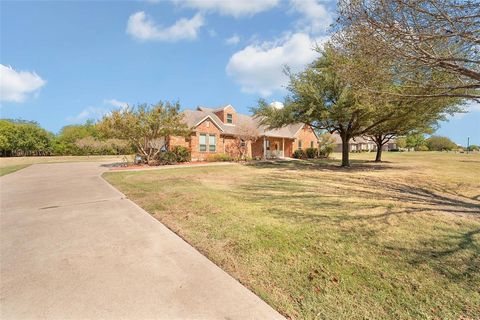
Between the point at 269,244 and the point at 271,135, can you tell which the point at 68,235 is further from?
the point at 271,135

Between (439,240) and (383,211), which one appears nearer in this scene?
(439,240)

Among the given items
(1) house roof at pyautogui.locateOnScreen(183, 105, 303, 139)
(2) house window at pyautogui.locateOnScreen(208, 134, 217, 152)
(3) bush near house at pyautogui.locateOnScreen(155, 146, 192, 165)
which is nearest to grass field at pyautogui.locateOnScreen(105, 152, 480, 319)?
(3) bush near house at pyautogui.locateOnScreen(155, 146, 192, 165)

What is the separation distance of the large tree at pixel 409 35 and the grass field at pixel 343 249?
3.68 meters

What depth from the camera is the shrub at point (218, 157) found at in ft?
83.1

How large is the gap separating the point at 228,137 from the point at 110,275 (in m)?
24.9

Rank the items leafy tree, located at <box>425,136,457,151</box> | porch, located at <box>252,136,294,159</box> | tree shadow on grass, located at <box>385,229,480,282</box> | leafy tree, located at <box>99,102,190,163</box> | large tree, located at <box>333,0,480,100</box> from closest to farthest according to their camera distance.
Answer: tree shadow on grass, located at <box>385,229,480,282</box> → large tree, located at <box>333,0,480,100</box> → leafy tree, located at <box>99,102,190,163</box> → porch, located at <box>252,136,294,159</box> → leafy tree, located at <box>425,136,457,151</box>

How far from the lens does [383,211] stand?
632 cm

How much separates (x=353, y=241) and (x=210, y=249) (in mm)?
2479

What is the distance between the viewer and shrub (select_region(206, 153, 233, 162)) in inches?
997

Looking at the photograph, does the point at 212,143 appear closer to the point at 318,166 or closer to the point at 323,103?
the point at 318,166

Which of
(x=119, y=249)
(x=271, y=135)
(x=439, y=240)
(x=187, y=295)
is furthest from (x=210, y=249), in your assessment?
(x=271, y=135)

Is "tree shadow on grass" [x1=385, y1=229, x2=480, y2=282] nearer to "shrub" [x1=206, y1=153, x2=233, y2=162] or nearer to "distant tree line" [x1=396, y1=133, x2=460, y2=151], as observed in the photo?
"shrub" [x1=206, y1=153, x2=233, y2=162]

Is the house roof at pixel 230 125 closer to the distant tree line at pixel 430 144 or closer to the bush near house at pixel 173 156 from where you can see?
the bush near house at pixel 173 156

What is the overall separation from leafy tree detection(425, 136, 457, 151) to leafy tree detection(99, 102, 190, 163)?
85328mm
